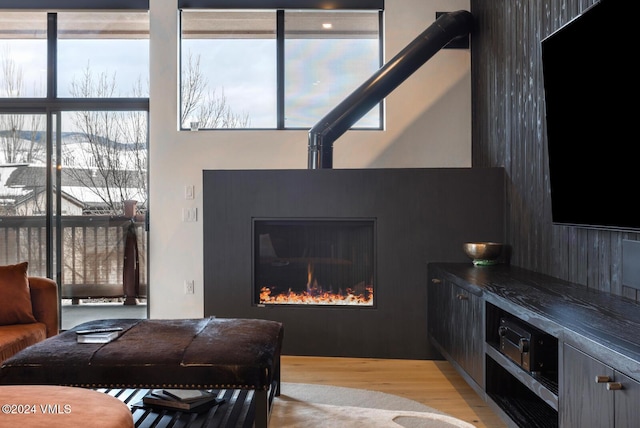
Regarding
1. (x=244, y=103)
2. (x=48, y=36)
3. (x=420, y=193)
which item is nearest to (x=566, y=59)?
(x=420, y=193)

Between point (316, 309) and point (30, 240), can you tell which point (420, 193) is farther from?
point (30, 240)

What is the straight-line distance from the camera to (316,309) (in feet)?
13.5

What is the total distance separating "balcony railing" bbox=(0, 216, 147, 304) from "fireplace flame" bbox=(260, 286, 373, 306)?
132 cm

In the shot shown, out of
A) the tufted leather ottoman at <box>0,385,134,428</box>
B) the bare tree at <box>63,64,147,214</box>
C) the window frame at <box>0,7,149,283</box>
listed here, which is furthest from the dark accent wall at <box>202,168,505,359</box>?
the tufted leather ottoman at <box>0,385,134,428</box>

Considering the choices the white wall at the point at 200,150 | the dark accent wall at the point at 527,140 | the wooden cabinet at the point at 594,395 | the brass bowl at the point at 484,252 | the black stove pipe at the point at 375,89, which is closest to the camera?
the wooden cabinet at the point at 594,395

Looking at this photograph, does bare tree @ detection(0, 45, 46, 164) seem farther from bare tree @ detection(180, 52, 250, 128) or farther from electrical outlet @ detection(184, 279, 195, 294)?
electrical outlet @ detection(184, 279, 195, 294)

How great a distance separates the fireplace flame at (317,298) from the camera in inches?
163

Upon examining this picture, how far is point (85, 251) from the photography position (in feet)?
16.1

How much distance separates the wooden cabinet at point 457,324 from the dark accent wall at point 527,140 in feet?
1.70

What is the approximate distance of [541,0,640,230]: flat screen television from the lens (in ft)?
7.28

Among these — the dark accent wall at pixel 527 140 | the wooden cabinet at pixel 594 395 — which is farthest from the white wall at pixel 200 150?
the wooden cabinet at pixel 594 395

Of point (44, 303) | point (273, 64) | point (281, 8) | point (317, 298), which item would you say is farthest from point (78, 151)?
point (317, 298)

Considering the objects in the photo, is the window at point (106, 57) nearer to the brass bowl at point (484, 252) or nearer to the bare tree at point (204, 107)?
the bare tree at point (204, 107)

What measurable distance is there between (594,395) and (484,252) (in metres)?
2.04
